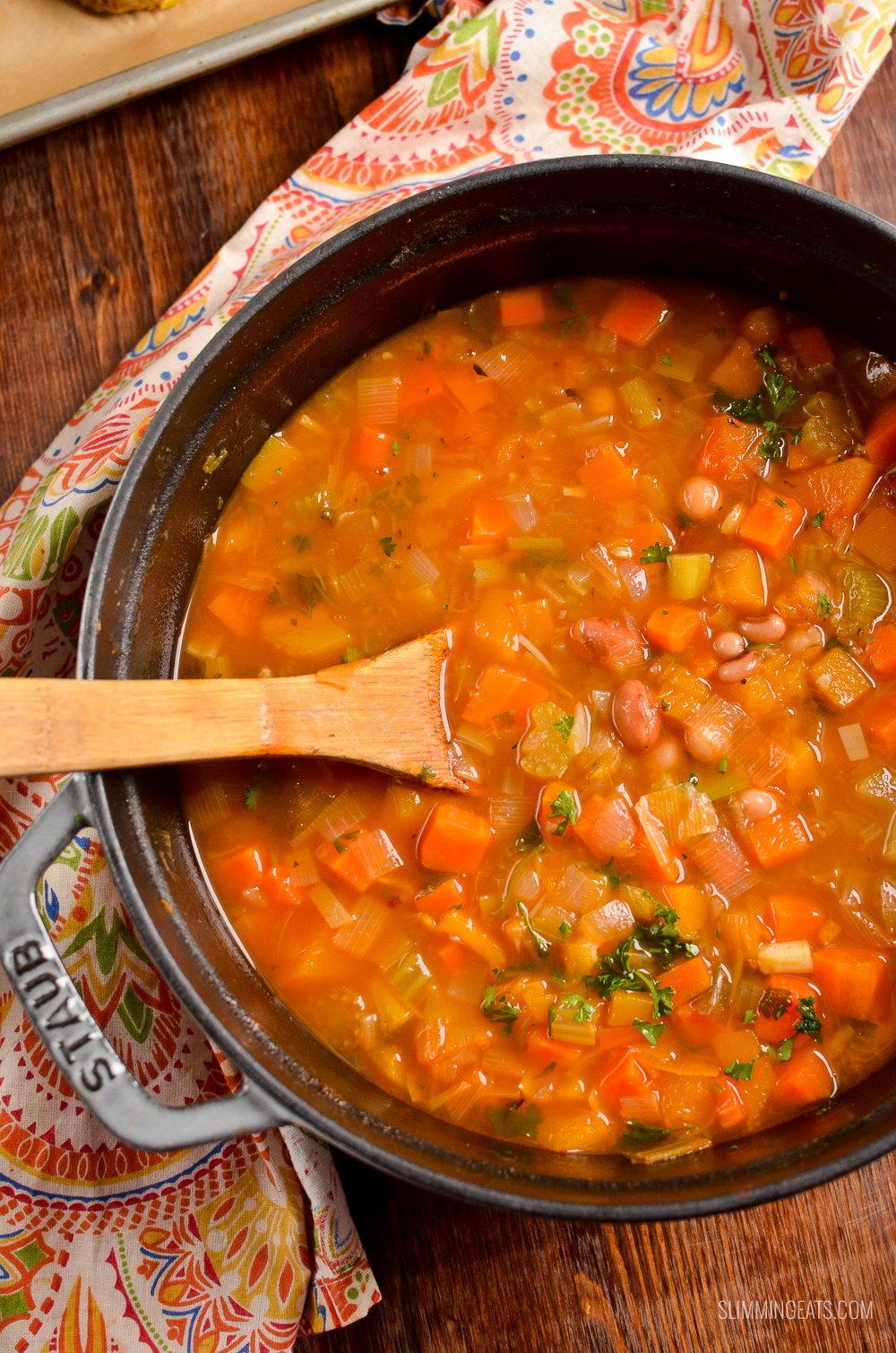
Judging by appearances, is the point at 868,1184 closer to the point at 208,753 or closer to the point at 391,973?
the point at 391,973

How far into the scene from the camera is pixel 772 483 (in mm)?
3025

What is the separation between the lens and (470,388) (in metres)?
3.10

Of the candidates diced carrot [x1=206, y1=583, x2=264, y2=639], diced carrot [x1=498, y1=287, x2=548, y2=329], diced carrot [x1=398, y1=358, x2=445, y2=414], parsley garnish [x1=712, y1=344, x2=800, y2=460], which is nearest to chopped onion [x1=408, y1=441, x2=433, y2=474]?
diced carrot [x1=398, y1=358, x2=445, y2=414]

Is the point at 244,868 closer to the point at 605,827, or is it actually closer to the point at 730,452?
Answer: the point at 605,827

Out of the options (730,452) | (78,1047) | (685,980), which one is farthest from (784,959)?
(78,1047)

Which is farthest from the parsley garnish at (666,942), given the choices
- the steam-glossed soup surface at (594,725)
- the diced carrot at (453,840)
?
the diced carrot at (453,840)

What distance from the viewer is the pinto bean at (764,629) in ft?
9.46

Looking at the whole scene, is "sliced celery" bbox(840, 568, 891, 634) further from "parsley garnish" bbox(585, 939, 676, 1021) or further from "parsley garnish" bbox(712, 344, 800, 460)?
"parsley garnish" bbox(585, 939, 676, 1021)

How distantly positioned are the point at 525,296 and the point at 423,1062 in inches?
86.1

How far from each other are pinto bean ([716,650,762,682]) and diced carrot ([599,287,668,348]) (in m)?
0.97

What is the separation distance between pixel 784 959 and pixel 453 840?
Answer: 2.99 feet

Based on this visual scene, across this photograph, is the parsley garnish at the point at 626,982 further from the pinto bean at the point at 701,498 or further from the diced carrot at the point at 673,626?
the pinto bean at the point at 701,498

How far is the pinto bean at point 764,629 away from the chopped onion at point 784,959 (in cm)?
81

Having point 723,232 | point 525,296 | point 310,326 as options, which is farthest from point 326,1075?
point 723,232
